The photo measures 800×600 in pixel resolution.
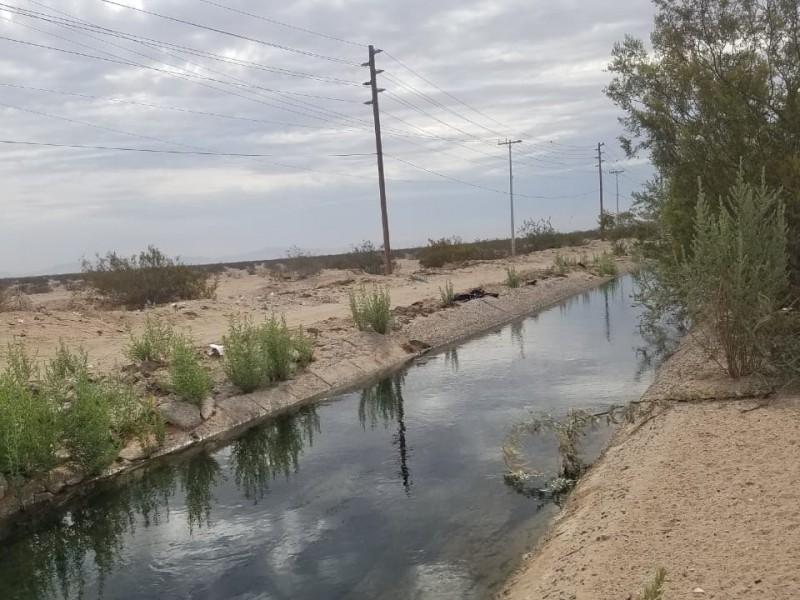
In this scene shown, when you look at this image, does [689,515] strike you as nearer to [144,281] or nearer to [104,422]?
[104,422]

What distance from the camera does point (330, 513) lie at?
344 inches

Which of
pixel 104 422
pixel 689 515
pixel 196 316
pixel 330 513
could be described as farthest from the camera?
pixel 196 316

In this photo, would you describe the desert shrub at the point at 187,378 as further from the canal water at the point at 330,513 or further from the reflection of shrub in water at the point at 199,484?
the reflection of shrub in water at the point at 199,484

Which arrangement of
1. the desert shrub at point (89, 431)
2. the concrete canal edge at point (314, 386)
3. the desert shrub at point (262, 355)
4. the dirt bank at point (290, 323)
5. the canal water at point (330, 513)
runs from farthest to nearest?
1. the desert shrub at point (262, 355)
2. the dirt bank at point (290, 323)
3. the desert shrub at point (89, 431)
4. the concrete canal edge at point (314, 386)
5. the canal water at point (330, 513)

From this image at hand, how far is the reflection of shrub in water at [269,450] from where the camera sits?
10.5m

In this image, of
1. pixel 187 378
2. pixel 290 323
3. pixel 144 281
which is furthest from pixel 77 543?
pixel 144 281

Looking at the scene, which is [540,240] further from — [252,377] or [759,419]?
[759,419]

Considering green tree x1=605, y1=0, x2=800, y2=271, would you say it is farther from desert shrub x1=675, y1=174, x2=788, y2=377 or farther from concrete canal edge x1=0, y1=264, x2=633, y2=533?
concrete canal edge x1=0, y1=264, x2=633, y2=533

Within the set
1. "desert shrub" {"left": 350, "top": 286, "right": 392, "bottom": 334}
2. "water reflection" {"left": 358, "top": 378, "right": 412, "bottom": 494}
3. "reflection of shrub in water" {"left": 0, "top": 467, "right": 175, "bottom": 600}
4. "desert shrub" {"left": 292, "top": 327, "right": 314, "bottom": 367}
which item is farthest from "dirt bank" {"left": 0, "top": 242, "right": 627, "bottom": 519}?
"water reflection" {"left": 358, "top": 378, "right": 412, "bottom": 494}

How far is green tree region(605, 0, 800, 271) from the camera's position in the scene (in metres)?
11.0

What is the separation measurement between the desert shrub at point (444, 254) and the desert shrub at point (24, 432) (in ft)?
129

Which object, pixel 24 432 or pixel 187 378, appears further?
pixel 187 378

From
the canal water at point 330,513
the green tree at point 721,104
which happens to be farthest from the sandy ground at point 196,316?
the green tree at point 721,104

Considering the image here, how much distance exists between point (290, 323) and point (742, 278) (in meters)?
15.5
